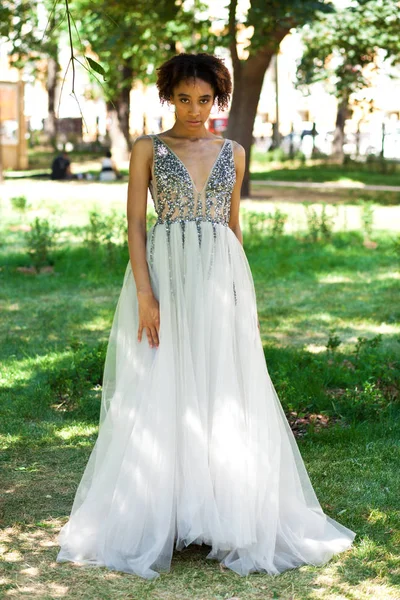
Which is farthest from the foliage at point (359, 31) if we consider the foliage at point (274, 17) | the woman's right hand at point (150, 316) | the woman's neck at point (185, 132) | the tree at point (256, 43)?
the woman's right hand at point (150, 316)

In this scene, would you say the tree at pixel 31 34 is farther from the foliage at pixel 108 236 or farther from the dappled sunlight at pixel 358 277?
the dappled sunlight at pixel 358 277

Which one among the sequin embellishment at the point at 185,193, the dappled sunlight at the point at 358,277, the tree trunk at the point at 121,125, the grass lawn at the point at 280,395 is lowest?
the grass lawn at the point at 280,395

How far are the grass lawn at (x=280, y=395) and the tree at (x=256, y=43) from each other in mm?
3278

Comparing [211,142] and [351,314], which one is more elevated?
[211,142]

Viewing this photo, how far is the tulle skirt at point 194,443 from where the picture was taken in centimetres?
377

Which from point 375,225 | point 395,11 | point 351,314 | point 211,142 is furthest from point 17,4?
point 211,142

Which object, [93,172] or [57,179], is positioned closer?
[57,179]

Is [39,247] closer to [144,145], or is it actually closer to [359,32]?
[144,145]

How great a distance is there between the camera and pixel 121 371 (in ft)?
13.1

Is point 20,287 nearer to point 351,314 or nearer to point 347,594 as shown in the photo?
point 351,314

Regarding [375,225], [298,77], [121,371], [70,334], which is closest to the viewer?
[121,371]

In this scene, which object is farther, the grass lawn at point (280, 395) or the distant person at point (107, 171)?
the distant person at point (107, 171)

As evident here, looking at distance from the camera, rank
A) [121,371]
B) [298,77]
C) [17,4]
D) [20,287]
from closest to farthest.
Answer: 1. [121,371]
2. [20,287]
3. [17,4]
4. [298,77]

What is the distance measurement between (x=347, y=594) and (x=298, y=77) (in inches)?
932
